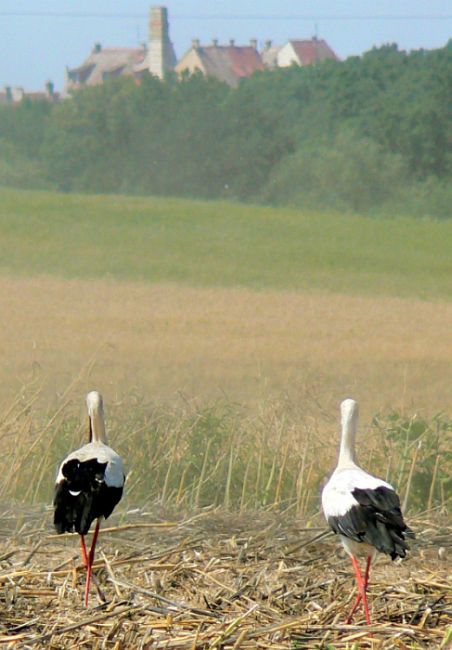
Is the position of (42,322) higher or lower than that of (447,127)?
lower

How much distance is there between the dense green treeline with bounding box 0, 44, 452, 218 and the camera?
6.83 meters

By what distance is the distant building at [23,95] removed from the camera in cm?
688

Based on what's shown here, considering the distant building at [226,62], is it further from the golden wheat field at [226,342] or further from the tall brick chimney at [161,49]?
the golden wheat field at [226,342]

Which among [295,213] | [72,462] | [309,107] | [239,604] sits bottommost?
[239,604]

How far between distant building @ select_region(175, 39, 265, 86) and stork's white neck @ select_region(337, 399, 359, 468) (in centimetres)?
340

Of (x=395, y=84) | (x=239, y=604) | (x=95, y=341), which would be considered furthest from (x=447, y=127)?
(x=239, y=604)

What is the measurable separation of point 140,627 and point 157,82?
390 cm

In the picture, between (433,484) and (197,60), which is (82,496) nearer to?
(433,484)

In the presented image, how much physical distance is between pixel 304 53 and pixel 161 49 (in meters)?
0.76

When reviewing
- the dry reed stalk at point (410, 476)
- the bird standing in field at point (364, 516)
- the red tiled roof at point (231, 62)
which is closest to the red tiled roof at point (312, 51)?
the red tiled roof at point (231, 62)

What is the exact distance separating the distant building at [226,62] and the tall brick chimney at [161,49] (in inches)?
2.8

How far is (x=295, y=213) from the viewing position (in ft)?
23.4

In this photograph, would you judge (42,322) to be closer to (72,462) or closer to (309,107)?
(309,107)

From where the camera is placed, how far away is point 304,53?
22.2 ft
